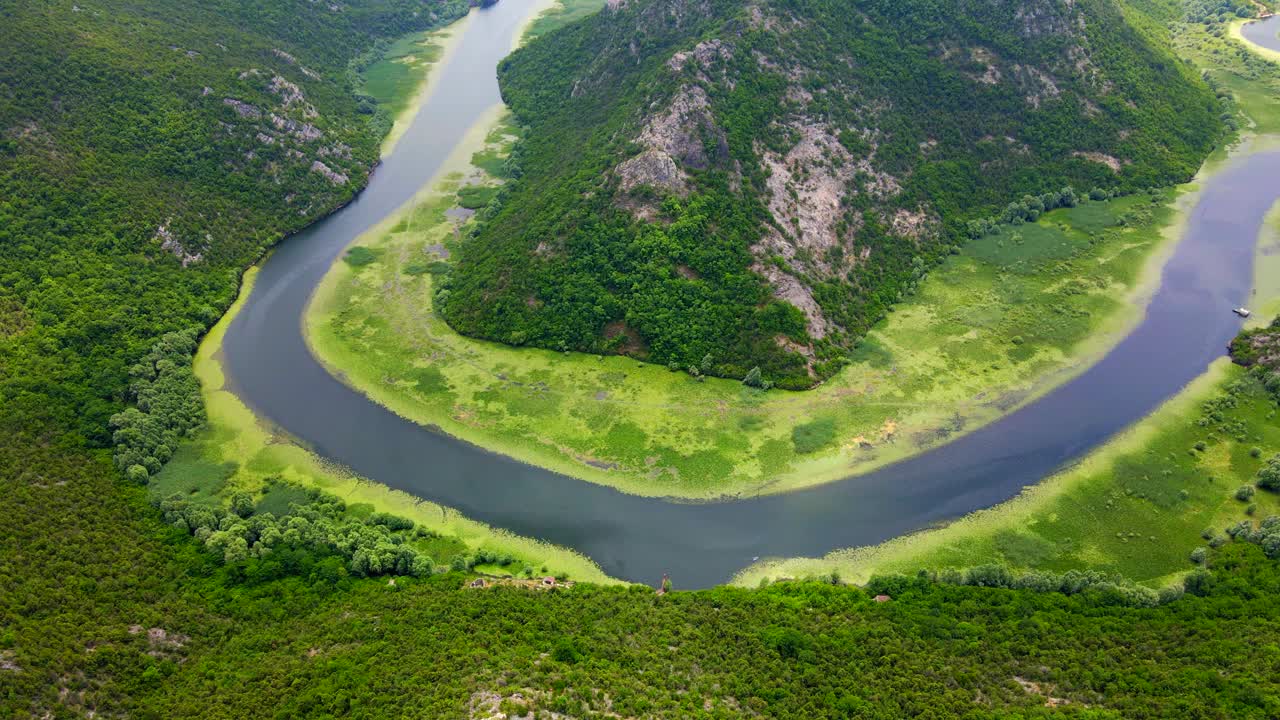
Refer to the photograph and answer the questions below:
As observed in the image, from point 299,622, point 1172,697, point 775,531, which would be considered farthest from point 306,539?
point 1172,697

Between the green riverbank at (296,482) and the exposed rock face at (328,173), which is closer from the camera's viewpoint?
the green riverbank at (296,482)

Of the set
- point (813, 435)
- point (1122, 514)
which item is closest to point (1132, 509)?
point (1122, 514)

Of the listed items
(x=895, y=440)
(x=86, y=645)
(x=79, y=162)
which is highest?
(x=895, y=440)

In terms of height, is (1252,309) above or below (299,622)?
above

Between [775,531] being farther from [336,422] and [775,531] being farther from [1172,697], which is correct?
[336,422]

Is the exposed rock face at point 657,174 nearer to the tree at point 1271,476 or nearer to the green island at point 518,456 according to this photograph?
the green island at point 518,456

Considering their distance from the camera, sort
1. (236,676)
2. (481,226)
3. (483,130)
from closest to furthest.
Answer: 1. (236,676)
2. (481,226)
3. (483,130)

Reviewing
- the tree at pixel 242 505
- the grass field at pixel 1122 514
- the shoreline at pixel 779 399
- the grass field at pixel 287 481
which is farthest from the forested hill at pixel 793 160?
the tree at pixel 242 505
